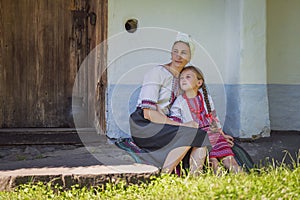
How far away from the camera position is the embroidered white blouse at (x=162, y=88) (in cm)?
390

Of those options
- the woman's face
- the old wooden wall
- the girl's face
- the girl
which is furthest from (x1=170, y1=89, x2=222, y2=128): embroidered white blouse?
the old wooden wall

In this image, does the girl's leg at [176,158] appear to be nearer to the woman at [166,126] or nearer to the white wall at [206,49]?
the woman at [166,126]

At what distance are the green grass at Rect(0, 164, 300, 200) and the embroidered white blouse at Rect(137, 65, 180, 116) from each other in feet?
2.65

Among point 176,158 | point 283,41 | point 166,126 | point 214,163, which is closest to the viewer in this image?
point 176,158

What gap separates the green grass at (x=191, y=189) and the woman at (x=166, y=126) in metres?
0.23

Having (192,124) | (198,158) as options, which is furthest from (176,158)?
(192,124)

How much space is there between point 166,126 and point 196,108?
33 cm

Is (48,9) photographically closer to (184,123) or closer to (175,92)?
(175,92)

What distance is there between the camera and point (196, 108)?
12.8ft

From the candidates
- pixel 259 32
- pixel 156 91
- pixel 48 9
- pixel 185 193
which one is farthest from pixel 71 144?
pixel 259 32

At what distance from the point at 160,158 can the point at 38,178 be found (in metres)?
1.01

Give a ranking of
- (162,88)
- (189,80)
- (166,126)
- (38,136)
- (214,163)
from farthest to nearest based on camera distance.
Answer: (38,136) → (162,88) → (189,80) → (166,126) → (214,163)

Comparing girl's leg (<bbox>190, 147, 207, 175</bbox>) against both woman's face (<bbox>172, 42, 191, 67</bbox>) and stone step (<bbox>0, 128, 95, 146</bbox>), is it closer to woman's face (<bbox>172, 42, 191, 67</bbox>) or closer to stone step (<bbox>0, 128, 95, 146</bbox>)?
woman's face (<bbox>172, 42, 191, 67</bbox>)

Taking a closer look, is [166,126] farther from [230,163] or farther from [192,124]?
[230,163]
